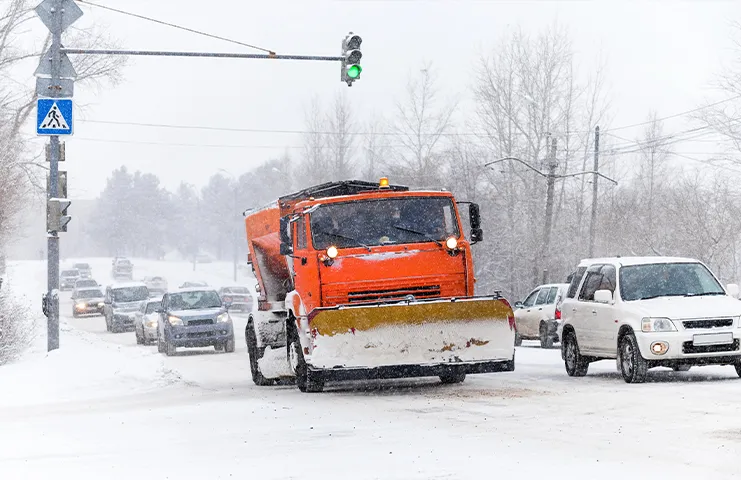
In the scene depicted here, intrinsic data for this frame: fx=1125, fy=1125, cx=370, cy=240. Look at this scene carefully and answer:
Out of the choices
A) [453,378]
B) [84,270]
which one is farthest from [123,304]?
[84,270]

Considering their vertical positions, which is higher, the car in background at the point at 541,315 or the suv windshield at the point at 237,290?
the suv windshield at the point at 237,290

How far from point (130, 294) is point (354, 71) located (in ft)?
91.5

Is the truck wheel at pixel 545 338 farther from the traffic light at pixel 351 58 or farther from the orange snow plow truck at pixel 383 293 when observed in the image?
the orange snow plow truck at pixel 383 293

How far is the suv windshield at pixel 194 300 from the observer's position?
3034cm

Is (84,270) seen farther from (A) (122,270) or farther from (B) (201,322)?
(B) (201,322)

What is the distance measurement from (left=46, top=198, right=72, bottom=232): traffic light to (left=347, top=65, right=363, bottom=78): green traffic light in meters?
5.50

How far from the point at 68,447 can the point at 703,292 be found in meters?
10.0

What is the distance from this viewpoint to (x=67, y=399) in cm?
1554

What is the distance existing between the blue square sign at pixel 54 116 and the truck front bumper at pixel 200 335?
11.2 m

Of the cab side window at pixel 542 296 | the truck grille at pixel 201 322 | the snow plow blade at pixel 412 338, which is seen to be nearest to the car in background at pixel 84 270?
the truck grille at pixel 201 322

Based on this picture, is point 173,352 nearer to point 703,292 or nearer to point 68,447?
point 703,292

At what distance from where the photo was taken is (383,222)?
15.6m

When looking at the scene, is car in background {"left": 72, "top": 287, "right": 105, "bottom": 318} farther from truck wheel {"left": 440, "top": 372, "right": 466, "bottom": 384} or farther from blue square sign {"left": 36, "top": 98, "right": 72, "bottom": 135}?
truck wheel {"left": 440, "top": 372, "right": 466, "bottom": 384}

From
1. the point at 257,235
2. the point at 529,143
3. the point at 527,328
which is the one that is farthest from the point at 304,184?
the point at 257,235
